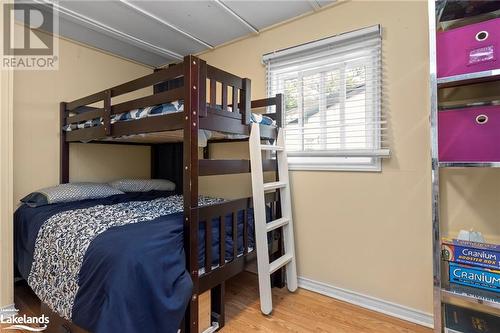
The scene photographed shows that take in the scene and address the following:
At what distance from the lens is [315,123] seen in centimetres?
212

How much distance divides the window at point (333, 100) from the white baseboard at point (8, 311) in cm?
224

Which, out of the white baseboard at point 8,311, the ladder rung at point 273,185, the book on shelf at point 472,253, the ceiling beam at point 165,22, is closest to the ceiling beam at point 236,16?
the ceiling beam at point 165,22

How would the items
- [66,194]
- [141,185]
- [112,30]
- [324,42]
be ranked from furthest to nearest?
[141,185]
[112,30]
[66,194]
[324,42]

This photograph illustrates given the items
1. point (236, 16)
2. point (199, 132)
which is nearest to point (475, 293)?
point (199, 132)

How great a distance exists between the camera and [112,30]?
2338 millimetres

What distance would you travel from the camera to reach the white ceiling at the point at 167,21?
1992 mm

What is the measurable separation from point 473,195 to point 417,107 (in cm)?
61

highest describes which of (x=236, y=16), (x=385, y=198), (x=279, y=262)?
(x=236, y=16)

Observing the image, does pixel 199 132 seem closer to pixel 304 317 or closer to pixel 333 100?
pixel 333 100

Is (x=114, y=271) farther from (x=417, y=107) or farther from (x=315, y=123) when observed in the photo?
(x=417, y=107)

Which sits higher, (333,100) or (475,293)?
(333,100)

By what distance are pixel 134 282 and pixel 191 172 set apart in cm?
57

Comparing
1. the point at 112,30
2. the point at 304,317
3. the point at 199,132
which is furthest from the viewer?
the point at 112,30

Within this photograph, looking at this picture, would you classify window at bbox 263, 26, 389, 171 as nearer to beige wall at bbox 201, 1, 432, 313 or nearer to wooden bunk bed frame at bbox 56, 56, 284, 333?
beige wall at bbox 201, 1, 432, 313
